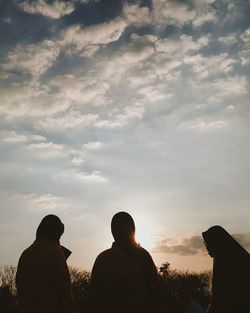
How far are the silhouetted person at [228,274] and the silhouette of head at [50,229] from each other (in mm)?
2113

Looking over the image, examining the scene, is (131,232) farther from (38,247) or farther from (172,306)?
(172,306)

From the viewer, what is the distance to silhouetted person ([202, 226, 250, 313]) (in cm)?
548

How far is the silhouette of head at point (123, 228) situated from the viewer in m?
5.12

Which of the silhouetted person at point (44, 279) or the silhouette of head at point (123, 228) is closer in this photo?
the silhouetted person at point (44, 279)

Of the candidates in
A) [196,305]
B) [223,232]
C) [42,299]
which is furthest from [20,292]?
[223,232]

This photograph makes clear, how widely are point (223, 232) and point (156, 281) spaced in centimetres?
144

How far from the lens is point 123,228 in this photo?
Result: 514 centimetres

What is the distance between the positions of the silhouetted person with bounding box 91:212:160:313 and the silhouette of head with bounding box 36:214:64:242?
750 millimetres

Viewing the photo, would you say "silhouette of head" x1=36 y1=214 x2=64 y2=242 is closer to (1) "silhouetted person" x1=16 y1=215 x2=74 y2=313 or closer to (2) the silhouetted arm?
(1) "silhouetted person" x1=16 y1=215 x2=74 y2=313

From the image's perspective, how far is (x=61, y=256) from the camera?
5348mm

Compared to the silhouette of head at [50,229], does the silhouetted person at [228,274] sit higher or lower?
lower

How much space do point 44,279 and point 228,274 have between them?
2.42 meters

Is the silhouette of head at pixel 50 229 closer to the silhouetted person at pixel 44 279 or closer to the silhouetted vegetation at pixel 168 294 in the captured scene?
the silhouetted person at pixel 44 279

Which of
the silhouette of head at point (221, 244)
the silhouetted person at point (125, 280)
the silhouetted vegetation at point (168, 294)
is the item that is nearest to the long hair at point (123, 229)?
the silhouetted person at point (125, 280)
